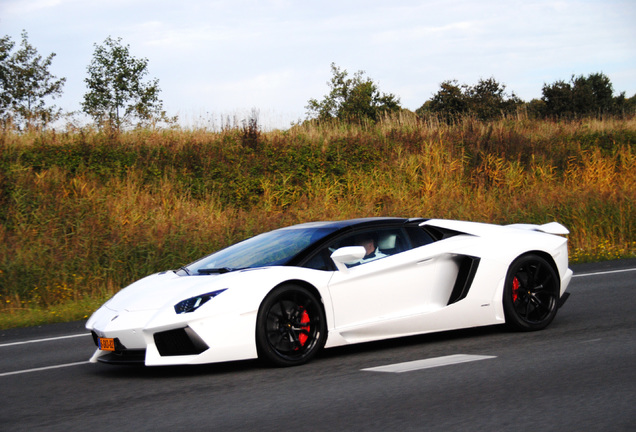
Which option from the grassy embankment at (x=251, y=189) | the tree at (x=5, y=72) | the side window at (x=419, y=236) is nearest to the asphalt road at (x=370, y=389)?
the side window at (x=419, y=236)

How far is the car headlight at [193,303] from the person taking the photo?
5887 mm

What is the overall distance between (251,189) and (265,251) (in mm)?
14302

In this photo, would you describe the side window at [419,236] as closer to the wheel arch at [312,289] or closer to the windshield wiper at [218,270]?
the wheel arch at [312,289]

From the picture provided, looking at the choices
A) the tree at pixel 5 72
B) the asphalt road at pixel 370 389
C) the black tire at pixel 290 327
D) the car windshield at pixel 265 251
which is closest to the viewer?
the asphalt road at pixel 370 389

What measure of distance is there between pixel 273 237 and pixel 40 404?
9.02 ft

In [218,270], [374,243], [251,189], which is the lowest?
[218,270]

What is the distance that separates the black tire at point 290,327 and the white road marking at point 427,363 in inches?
22.0

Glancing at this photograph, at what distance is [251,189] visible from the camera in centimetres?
2106

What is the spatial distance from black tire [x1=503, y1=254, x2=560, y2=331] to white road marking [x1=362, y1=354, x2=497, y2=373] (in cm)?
120

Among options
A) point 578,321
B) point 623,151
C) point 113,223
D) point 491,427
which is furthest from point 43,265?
point 623,151

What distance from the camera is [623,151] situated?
25.1m

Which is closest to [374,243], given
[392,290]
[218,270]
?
[392,290]

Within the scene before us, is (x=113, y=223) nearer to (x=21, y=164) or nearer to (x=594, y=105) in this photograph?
(x=21, y=164)

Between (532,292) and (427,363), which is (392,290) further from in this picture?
(532,292)
